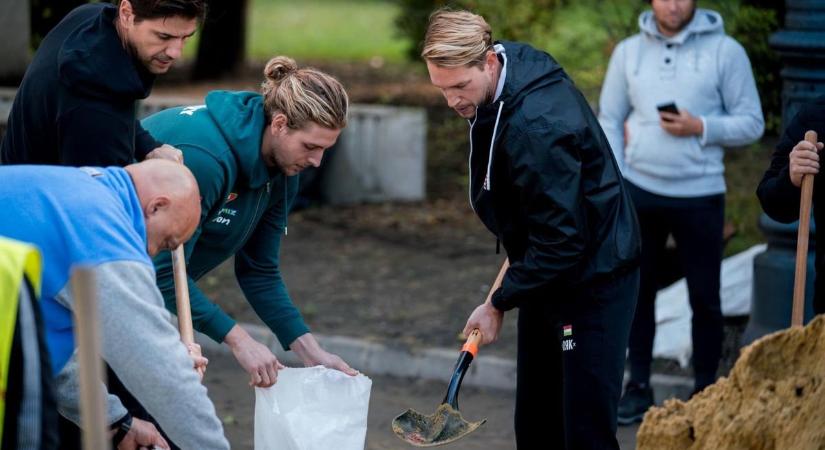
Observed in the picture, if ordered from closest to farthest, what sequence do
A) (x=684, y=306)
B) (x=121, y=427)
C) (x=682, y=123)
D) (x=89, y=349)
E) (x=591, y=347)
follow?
(x=89, y=349) < (x=121, y=427) < (x=591, y=347) < (x=682, y=123) < (x=684, y=306)

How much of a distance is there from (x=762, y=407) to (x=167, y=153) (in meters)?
1.73

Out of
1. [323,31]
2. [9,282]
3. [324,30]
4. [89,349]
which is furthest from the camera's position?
[324,30]

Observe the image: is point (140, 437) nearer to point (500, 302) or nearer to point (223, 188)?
point (223, 188)

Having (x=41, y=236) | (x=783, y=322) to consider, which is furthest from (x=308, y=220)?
(x=41, y=236)

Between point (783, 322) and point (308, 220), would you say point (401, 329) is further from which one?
point (308, 220)

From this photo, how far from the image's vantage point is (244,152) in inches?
147

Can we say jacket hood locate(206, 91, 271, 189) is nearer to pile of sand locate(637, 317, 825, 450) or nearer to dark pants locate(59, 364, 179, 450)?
dark pants locate(59, 364, 179, 450)

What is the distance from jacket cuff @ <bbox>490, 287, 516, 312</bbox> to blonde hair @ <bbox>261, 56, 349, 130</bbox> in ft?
2.33

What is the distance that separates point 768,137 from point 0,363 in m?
6.46

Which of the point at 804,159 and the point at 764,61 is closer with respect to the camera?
the point at 804,159

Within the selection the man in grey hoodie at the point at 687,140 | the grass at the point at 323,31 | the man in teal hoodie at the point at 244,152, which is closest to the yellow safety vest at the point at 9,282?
the man in teal hoodie at the point at 244,152

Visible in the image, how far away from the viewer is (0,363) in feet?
8.00

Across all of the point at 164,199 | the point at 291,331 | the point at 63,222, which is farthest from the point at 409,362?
the point at 63,222

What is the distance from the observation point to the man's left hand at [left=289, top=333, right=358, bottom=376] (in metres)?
4.06
